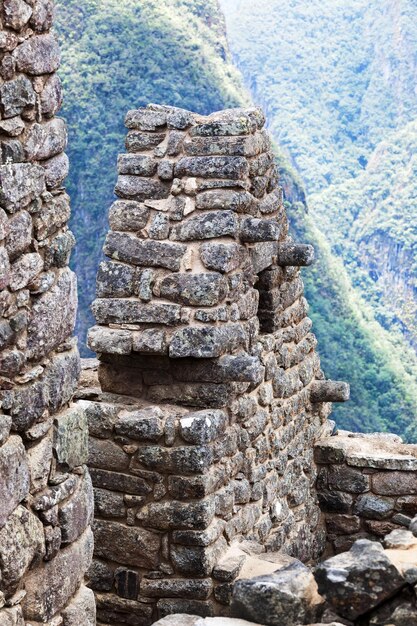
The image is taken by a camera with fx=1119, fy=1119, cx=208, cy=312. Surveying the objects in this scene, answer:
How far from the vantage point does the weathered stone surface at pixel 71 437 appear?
11.0 ft

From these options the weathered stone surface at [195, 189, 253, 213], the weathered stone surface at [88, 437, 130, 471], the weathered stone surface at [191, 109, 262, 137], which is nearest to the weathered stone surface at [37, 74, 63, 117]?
the weathered stone surface at [195, 189, 253, 213]

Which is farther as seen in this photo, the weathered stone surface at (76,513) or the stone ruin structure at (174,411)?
the weathered stone surface at (76,513)

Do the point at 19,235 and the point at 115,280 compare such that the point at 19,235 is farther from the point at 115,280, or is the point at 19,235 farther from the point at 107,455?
the point at 107,455

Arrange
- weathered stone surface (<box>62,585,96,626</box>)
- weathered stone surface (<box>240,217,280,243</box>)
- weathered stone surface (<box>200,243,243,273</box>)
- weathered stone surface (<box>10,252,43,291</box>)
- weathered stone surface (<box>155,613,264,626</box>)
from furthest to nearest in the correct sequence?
1. weathered stone surface (<box>240,217,280,243</box>)
2. weathered stone surface (<box>200,243,243,273</box>)
3. weathered stone surface (<box>155,613,264,626</box>)
4. weathered stone surface (<box>62,585,96,626</box>)
5. weathered stone surface (<box>10,252,43,291</box>)

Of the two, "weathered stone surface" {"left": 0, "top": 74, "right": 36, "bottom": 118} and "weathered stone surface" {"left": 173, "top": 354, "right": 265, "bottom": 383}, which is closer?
"weathered stone surface" {"left": 0, "top": 74, "right": 36, "bottom": 118}

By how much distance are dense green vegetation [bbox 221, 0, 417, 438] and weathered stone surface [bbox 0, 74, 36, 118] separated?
Answer: 78.4ft

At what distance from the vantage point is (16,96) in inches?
120

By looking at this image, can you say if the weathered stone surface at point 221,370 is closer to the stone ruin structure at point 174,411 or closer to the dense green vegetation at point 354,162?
the stone ruin structure at point 174,411

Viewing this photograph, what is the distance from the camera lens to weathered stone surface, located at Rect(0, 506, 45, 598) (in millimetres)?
3018

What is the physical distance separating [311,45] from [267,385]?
58.5m

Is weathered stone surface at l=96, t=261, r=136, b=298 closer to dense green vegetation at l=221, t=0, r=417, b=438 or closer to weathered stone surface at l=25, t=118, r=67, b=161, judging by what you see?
weathered stone surface at l=25, t=118, r=67, b=161

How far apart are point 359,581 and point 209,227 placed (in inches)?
82.9

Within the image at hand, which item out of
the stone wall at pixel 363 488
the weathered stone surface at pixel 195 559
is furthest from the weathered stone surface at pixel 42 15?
the stone wall at pixel 363 488

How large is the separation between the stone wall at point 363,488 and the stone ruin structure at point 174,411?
0.01 meters
